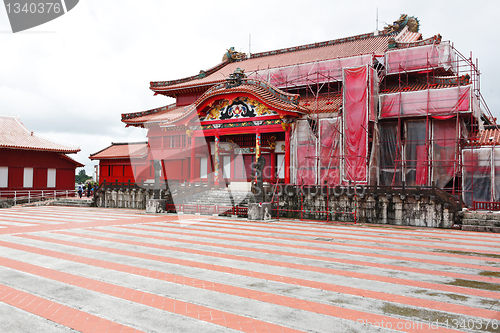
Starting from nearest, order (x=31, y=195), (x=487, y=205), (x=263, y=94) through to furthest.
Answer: (x=487, y=205)
(x=263, y=94)
(x=31, y=195)

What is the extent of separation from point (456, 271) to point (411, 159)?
14.0 m

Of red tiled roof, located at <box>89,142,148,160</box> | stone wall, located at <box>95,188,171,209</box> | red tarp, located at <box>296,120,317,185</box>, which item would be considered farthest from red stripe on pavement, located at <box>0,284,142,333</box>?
red tiled roof, located at <box>89,142,148,160</box>

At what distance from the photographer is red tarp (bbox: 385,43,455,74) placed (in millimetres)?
20578

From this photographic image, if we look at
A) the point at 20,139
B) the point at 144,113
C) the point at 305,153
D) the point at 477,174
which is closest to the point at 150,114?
the point at 144,113

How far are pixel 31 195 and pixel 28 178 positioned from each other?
5.13 ft

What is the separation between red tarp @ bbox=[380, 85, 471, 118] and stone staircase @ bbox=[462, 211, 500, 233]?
614cm

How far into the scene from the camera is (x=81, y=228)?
1327 centimetres

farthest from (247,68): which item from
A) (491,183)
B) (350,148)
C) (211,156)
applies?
(491,183)

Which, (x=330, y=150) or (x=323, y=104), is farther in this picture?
(x=323, y=104)

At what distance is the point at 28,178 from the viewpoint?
1215 inches

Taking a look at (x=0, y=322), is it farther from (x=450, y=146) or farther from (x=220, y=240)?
(x=450, y=146)

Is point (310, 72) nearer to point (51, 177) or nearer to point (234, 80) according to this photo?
point (234, 80)

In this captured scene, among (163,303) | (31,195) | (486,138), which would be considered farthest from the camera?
(31,195)

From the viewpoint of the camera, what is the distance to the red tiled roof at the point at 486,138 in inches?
717
